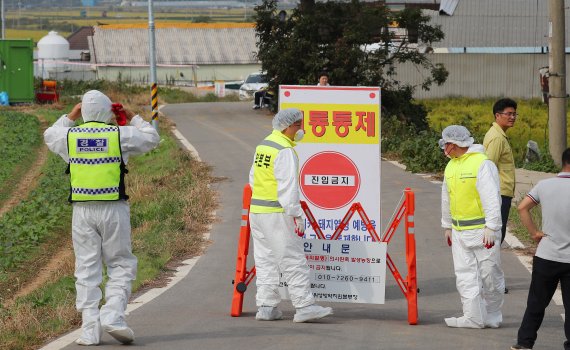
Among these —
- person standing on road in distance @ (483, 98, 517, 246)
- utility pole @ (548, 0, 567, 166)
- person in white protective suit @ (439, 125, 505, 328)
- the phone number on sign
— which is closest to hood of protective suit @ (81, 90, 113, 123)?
the phone number on sign

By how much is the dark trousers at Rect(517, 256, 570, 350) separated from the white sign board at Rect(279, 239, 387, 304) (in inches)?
82.3

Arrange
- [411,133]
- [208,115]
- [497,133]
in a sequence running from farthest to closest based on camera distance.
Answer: [208,115] < [411,133] < [497,133]

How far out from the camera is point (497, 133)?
12.2 meters

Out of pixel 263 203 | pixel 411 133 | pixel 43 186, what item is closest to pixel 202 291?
pixel 263 203

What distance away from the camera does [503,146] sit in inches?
479

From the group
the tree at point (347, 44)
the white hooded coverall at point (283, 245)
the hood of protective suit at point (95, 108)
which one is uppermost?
the tree at point (347, 44)

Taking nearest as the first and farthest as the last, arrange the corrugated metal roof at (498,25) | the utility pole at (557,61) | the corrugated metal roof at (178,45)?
the utility pole at (557,61) → the corrugated metal roof at (498,25) → the corrugated metal roof at (178,45)

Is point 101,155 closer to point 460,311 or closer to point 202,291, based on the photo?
point 202,291

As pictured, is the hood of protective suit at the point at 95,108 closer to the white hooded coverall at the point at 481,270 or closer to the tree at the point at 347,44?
the white hooded coverall at the point at 481,270

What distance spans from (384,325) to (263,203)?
5.12ft

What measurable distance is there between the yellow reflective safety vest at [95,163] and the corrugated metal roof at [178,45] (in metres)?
84.2

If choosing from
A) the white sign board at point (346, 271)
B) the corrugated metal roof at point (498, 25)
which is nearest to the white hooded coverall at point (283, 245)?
the white sign board at point (346, 271)

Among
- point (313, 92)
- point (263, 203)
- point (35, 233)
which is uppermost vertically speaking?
point (313, 92)

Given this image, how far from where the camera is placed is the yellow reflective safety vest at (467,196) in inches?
413
